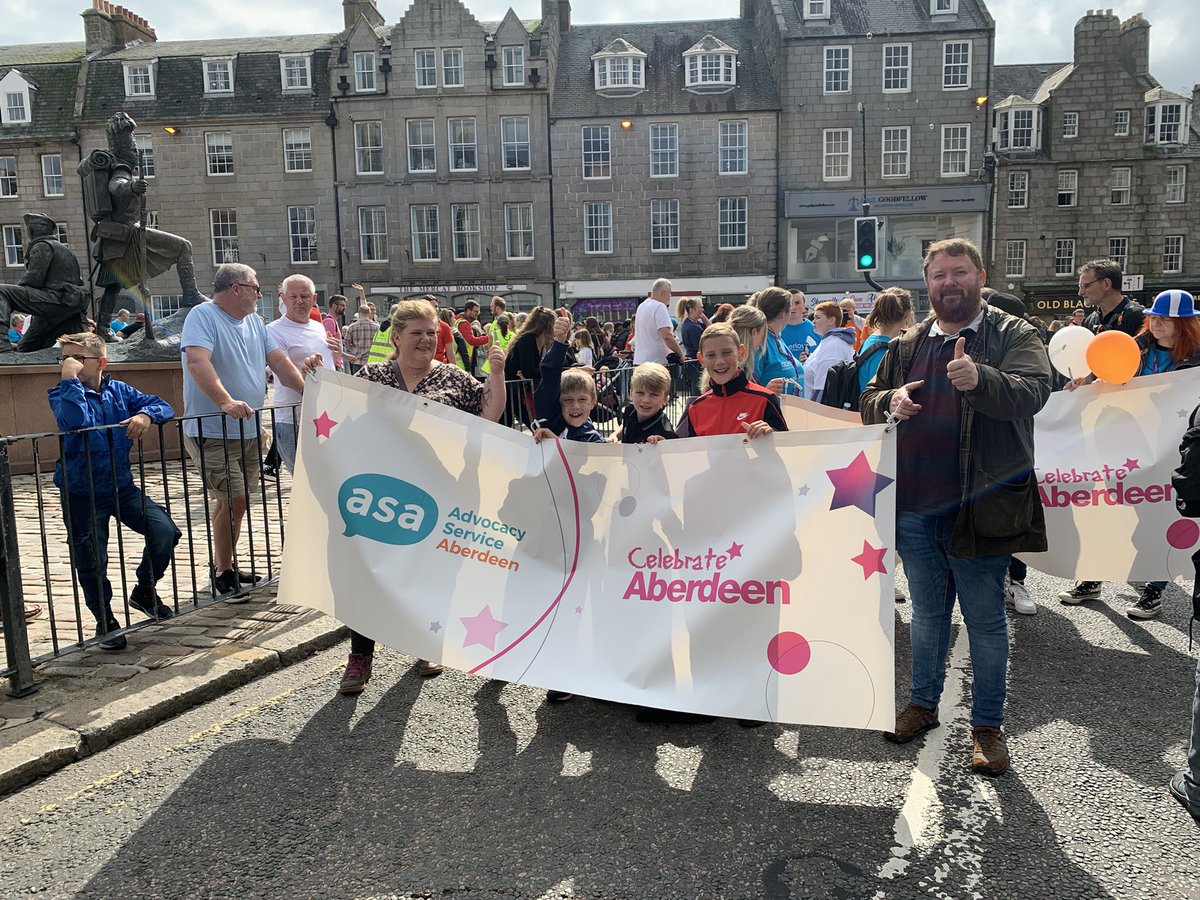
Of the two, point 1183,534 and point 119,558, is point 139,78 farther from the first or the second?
point 1183,534

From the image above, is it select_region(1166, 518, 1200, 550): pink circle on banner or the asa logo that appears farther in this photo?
select_region(1166, 518, 1200, 550): pink circle on banner

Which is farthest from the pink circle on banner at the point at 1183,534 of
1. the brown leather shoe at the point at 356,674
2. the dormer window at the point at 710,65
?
the dormer window at the point at 710,65

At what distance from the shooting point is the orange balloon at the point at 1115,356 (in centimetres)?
543

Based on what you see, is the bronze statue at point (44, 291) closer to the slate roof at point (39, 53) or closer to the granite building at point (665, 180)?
the granite building at point (665, 180)

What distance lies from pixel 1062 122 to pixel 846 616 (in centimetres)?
4346

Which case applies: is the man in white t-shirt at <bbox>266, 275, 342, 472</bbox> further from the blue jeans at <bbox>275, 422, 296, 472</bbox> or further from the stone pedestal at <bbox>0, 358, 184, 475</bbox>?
the stone pedestal at <bbox>0, 358, 184, 475</bbox>

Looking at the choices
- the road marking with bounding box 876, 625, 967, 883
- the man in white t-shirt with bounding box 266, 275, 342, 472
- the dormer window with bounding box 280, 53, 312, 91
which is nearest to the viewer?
the road marking with bounding box 876, 625, 967, 883

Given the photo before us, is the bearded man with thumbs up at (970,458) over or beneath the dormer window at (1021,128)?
beneath

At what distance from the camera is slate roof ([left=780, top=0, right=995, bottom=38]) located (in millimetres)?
37562

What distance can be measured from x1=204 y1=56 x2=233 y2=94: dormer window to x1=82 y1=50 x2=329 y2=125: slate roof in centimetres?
27

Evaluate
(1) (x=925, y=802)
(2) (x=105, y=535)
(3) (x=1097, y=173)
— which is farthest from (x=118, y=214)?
(3) (x=1097, y=173)

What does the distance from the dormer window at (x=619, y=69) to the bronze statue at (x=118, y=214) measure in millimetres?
28413

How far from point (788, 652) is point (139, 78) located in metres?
45.0

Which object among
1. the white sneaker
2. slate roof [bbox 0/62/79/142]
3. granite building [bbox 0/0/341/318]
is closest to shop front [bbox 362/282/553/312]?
granite building [bbox 0/0/341/318]
